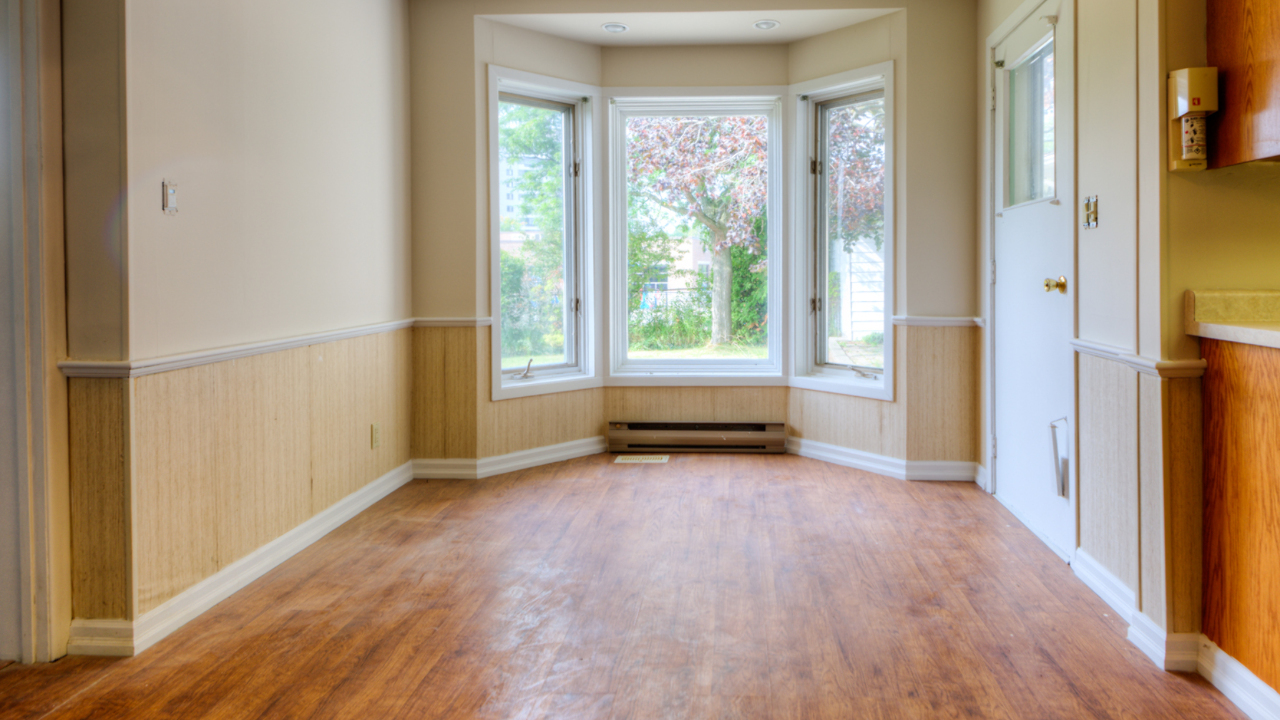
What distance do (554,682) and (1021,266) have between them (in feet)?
8.70

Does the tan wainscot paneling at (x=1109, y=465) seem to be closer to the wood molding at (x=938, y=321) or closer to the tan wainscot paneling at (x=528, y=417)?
the wood molding at (x=938, y=321)

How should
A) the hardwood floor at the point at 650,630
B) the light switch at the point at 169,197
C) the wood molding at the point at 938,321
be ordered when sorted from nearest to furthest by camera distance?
the hardwood floor at the point at 650,630 → the light switch at the point at 169,197 → the wood molding at the point at 938,321

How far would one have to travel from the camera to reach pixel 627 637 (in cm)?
244

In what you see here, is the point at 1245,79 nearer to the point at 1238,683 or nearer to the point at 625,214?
the point at 1238,683

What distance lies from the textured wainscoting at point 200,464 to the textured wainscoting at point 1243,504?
2.83 meters

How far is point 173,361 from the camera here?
2461 millimetres

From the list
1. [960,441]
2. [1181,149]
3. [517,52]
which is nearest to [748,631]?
[1181,149]

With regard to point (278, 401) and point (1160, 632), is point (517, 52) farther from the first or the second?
point (1160, 632)

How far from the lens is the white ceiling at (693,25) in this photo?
14.6 ft

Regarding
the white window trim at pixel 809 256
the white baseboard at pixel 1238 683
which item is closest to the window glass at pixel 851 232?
the white window trim at pixel 809 256

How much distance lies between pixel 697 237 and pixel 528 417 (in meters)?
1.52

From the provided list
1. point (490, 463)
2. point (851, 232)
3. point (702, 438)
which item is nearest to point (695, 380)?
point (702, 438)

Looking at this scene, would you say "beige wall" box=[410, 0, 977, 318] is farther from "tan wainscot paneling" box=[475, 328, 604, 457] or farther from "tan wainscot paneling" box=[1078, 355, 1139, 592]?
"tan wainscot paneling" box=[1078, 355, 1139, 592]

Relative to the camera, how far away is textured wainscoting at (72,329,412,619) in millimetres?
2322
